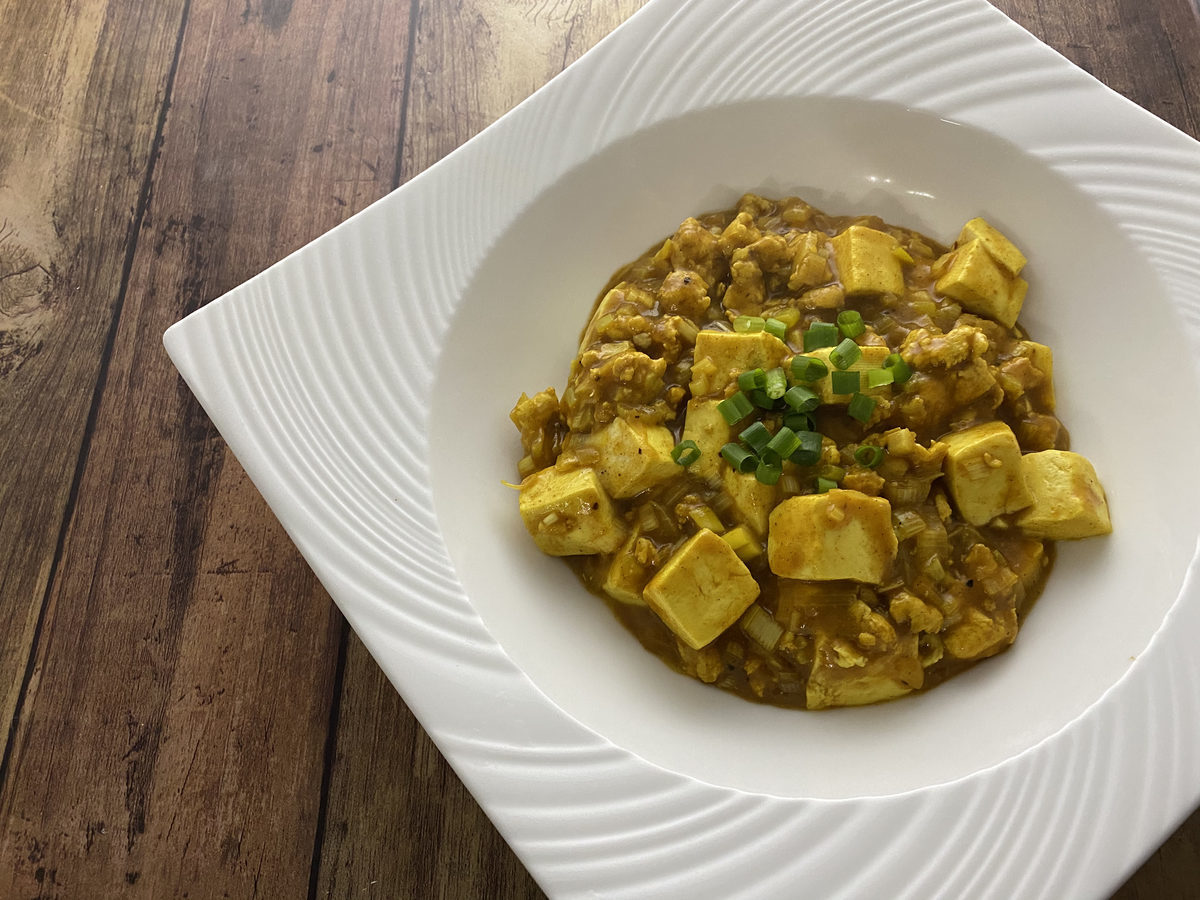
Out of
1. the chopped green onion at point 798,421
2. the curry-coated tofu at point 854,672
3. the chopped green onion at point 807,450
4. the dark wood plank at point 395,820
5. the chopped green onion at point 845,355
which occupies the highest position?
the chopped green onion at point 845,355

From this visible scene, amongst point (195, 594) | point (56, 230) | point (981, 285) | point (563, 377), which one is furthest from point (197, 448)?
point (981, 285)

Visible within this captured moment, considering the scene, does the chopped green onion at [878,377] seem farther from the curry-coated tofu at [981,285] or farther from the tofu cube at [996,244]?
the tofu cube at [996,244]

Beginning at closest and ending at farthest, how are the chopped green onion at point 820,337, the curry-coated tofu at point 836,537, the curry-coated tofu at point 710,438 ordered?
the curry-coated tofu at point 836,537, the curry-coated tofu at point 710,438, the chopped green onion at point 820,337

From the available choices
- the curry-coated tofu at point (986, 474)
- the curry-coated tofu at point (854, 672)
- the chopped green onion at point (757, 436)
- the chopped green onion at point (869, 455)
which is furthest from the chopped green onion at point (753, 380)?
the curry-coated tofu at point (854, 672)

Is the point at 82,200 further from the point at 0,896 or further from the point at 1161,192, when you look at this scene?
the point at 1161,192

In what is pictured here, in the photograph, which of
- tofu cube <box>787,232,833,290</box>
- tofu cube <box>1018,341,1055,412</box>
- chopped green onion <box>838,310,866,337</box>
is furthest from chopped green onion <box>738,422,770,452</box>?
tofu cube <box>1018,341,1055,412</box>

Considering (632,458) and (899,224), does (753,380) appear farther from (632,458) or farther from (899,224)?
(899,224)

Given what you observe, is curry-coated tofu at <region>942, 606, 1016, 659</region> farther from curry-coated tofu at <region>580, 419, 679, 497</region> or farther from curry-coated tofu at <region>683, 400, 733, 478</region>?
curry-coated tofu at <region>580, 419, 679, 497</region>
